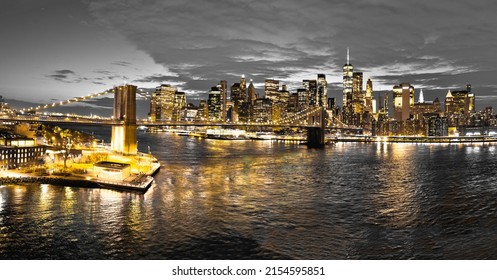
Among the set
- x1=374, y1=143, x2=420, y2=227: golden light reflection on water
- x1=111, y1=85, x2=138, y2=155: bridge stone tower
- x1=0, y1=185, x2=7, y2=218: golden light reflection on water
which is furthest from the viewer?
x1=111, y1=85, x2=138, y2=155: bridge stone tower

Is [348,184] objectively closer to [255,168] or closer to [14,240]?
[255,168]

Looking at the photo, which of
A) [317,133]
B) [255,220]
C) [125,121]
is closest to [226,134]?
[317,133]

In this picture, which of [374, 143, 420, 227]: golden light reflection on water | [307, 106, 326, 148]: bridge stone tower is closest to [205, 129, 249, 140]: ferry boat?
[307, 106, 326, 148]: bridge stone tower

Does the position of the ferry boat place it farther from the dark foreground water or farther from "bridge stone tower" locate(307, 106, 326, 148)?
the dark foreground water

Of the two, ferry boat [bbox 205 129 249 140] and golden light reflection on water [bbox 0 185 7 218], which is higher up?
ferry boat [bbox 205 129 249 140]
